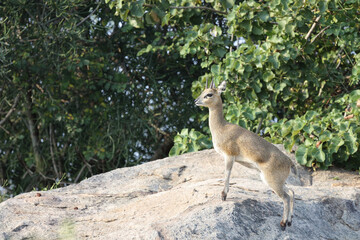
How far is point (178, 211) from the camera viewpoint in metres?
4.84

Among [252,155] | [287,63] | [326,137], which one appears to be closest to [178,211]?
[252,155]

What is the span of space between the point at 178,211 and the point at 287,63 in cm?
361

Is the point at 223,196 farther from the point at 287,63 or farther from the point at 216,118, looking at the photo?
the point at 287,63

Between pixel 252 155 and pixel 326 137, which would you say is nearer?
pixel 252 155

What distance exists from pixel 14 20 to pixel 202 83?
3.27 metres

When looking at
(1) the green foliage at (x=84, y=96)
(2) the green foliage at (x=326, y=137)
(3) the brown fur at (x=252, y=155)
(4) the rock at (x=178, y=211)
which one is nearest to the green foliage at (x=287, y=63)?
(2) the green foliage at (x=326, y=137)

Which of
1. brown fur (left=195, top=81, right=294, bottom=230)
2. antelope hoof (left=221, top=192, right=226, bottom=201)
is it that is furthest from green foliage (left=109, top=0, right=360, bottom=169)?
antelope hoof (left=221, top=192, right=226, bottom=201)

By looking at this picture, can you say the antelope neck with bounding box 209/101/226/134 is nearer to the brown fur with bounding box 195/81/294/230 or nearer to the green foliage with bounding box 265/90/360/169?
the brown fur with bounding box 195/81/294/230

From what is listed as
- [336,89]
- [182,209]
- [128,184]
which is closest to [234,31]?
[336,89]

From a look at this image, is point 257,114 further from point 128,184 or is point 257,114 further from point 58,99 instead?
point 58,99

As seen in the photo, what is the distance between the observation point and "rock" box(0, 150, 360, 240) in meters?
4.56

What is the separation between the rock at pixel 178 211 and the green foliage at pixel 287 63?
116cm

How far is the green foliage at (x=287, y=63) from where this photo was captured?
718 centimetres

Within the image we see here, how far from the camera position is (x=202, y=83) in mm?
8328
